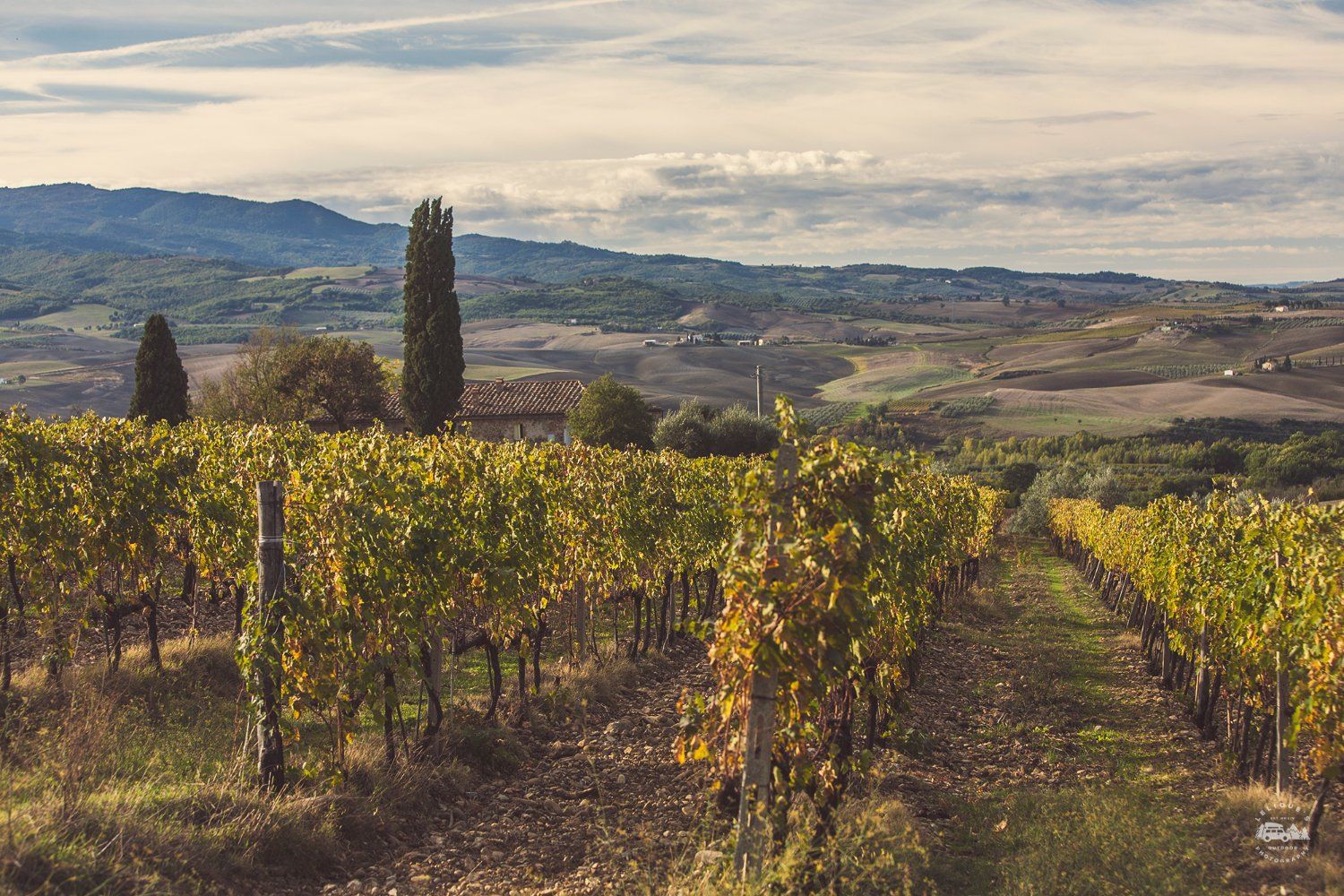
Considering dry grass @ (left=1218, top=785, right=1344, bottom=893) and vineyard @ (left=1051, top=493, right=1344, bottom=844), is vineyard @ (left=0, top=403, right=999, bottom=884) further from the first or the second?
vineyard @ (left=1051, top=493, right=1344, bottom=844)

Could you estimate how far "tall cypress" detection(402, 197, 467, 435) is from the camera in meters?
39.7

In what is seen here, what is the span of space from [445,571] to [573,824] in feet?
8.27

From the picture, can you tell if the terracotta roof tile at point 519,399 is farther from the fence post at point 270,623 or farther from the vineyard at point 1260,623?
the fence post at point 270,623

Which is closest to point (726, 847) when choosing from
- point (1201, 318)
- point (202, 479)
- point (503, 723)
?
point (503, 723)

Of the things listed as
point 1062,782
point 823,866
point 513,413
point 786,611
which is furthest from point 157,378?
point 786,611

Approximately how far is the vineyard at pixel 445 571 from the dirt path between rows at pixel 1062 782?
3.53ft

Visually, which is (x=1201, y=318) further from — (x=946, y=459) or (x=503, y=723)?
(x=503, y=723)

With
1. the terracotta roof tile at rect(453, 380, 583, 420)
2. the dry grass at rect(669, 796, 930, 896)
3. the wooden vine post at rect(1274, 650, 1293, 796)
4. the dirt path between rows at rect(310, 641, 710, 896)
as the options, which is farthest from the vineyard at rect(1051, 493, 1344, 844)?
the terracotta roof tile at rect(453, 380, 583, 420)

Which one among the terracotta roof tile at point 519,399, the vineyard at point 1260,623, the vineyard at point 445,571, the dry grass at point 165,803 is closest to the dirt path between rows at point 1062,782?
A: the vineyard at point 1260,623

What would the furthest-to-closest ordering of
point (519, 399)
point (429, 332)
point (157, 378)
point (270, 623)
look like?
1. point (519, 399)
2. point (429, 332)
3. point (157, 378)
4. point (270, 623)

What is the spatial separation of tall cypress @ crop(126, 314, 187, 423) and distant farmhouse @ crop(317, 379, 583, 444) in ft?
32.9

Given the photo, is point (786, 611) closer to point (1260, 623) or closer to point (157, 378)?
point (1260, 623)

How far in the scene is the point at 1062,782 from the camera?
10.5m

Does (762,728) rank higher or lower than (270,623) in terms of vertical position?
lower
